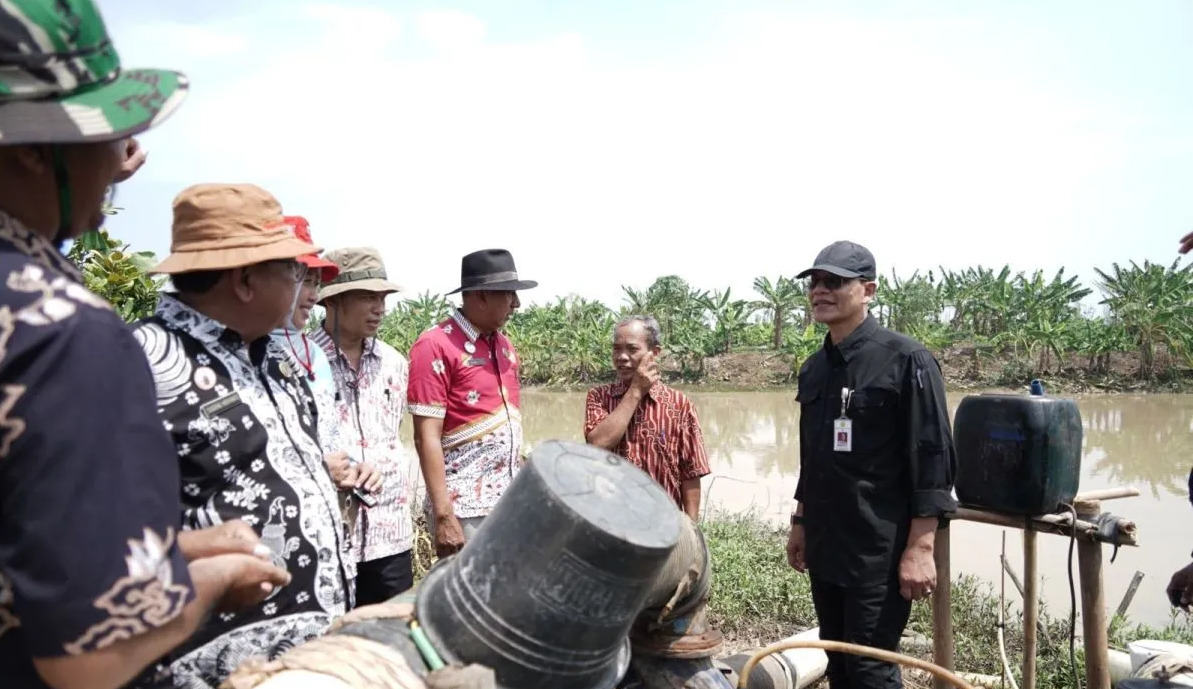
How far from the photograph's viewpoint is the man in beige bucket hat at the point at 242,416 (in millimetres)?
1672

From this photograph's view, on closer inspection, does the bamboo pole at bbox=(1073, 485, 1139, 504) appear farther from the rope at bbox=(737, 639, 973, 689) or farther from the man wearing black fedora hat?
the man wearing black fedora hat

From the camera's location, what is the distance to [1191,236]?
2.76 m

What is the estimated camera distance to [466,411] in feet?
12.0

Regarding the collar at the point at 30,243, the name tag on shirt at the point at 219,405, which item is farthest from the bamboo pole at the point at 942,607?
the collar at the point at 30,243

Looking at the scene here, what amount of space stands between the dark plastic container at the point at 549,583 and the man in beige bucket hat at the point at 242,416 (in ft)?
1.75

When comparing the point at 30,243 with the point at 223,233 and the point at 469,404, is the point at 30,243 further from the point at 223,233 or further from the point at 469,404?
the point at 469,404

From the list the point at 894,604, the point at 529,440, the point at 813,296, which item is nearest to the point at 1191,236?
the point at 813,296

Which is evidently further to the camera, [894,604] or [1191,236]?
[894,604]

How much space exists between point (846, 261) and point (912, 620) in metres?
2.89

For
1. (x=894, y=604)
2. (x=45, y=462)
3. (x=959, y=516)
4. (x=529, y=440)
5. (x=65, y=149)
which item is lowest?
(x=529, y=440)

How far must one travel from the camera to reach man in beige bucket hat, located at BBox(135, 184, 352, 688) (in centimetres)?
167

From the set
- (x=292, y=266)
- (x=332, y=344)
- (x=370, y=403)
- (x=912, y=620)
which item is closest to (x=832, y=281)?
(x=370, y=403)

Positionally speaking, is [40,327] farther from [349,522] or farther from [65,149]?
[349,522]

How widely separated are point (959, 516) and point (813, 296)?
1.11m
